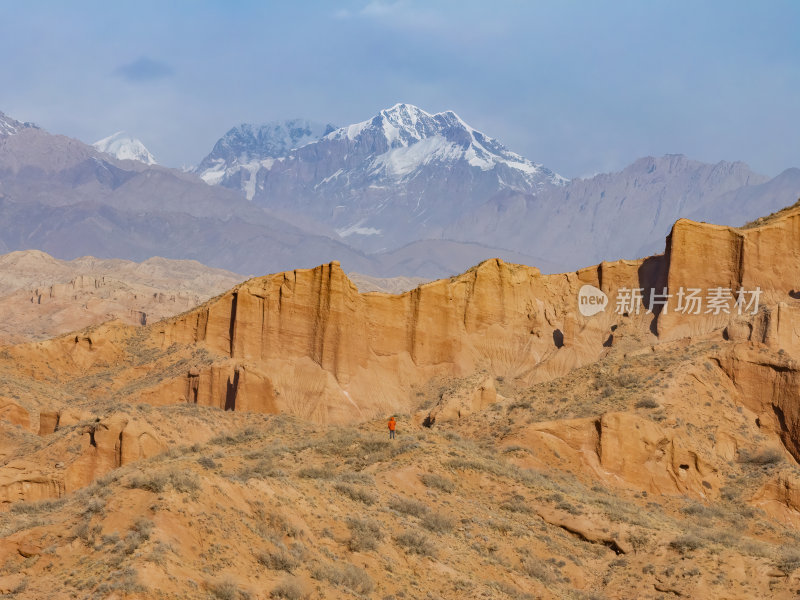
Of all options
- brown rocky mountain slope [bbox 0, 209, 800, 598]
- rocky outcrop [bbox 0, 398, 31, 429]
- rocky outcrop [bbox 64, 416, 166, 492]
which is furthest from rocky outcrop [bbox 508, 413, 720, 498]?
rocky outcrop [bbox 0, 398, 31, 429]

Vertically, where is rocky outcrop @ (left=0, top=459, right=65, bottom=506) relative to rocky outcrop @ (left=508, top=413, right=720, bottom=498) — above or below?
below

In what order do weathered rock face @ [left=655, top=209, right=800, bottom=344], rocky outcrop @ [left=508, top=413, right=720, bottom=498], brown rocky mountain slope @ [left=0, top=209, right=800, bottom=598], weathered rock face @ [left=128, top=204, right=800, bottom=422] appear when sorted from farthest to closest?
weathered rock face @ [left=128, top=204, right=800, bottom=422], weathered rock face @ [left=655, top=209, right=800, bottom=344], rocky outcrop @ [left=508, top=413, right=720, bottom=498], brown rocky mountain slope @ [left=0, top=209, right=800, bottom=598]

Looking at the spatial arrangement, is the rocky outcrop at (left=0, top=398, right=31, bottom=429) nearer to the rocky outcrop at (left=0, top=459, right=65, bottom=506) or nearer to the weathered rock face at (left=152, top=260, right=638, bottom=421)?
the rocky outcrop at (left=0, top=459, right=65, bottom=506)

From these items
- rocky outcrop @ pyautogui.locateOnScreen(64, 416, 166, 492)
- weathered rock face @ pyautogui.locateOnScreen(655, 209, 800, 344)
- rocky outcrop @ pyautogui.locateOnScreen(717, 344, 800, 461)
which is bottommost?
rocky outcrop @ pyautogui.locateOnScreen(64, 416, 166, 492)

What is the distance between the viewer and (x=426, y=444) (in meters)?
33.1

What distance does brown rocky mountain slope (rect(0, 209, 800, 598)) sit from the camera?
2134 cm

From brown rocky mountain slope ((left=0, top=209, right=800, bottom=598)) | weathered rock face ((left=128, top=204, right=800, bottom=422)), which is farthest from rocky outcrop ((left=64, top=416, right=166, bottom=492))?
weathered rock face ((left=128, top=204, right=800, bottom=422))

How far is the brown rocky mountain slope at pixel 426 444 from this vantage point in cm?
2134

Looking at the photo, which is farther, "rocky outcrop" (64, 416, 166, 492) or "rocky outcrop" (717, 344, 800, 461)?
"rocky outcrop" (717, 344, 800, 461)

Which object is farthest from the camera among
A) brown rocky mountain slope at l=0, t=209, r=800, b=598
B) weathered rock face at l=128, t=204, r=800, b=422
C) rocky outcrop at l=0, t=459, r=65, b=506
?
weathered rock face at l=128, t=204, r=800, b=422

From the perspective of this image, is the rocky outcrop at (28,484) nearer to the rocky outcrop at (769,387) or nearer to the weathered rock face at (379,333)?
the rocky outcrop at (769,387)

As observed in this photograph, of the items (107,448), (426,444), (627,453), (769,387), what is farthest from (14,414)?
(769,387)

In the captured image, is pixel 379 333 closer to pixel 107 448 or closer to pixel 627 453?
pixel 627 453

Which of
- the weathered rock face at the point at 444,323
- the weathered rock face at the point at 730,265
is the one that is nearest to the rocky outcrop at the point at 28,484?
the weathered rock face at the point at 444,323
